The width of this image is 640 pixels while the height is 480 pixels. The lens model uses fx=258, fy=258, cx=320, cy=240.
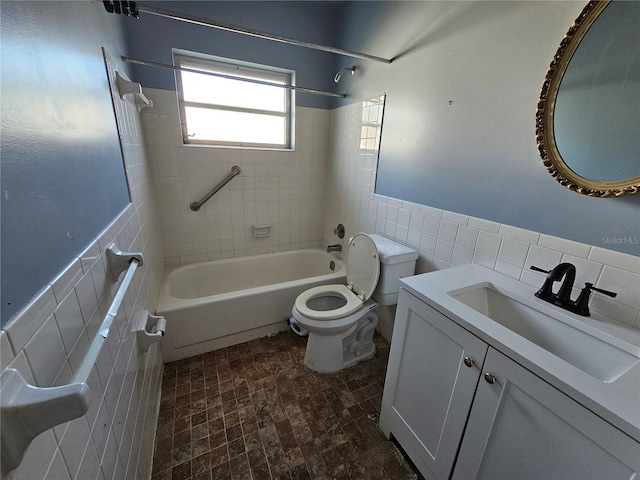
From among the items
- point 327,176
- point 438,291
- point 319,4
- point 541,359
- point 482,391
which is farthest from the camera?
point 327,176

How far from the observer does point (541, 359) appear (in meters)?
0.70

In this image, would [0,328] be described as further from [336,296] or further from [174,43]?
[174,43]

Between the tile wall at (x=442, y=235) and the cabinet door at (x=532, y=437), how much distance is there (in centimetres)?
50

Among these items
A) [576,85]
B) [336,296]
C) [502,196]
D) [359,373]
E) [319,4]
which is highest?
[319,4]

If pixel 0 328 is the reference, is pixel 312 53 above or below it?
above

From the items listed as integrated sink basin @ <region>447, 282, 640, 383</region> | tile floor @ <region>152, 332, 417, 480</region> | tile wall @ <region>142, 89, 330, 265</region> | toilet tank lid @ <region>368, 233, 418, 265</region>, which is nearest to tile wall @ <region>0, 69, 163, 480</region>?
tile floor @ <region>152, 332, 417, 480</region>

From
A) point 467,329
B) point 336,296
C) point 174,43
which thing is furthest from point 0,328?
point 174,43

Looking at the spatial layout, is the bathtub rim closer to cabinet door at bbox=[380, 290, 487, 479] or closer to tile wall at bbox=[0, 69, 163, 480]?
tile wall at bbox=[0, 69, 163, 480]

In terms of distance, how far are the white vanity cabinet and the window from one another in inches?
78.3

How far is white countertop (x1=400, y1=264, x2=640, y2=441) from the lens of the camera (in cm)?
58

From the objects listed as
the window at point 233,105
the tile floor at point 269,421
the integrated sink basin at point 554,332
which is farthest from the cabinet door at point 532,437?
the window at point 233,105

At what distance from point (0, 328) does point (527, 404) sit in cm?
112

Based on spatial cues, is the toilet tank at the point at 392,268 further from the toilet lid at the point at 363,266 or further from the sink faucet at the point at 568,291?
the sink faucet at the point at 568,291

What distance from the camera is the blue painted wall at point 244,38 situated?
5.92 feet
